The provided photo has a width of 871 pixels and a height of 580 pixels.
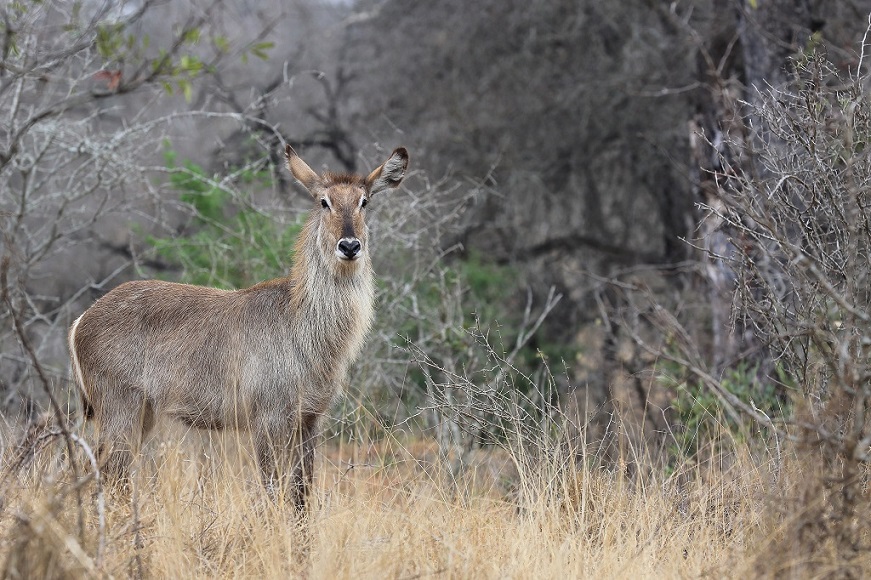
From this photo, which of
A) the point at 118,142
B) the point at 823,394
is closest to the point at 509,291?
the point at 118,142

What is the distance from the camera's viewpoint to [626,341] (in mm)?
11117

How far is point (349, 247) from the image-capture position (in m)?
5.86

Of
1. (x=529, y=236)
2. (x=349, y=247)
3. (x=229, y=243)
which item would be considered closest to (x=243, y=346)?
(x=349, y=247)

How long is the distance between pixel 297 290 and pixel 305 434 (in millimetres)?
832

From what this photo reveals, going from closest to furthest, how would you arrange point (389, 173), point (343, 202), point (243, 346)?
point (243, 346), point (343, 202), point (389, 173)

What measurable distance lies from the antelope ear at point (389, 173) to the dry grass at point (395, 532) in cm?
194

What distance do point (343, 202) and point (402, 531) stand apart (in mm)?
2271

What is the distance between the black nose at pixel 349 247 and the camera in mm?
5855

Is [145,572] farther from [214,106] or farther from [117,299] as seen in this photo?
[214,106]

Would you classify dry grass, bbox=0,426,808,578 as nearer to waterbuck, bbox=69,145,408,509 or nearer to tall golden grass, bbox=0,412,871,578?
tall golden grass, bbox=0,412,871,578

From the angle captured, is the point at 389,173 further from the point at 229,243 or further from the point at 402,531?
the point at 229,243

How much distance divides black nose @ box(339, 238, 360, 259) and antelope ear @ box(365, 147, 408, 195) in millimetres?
585

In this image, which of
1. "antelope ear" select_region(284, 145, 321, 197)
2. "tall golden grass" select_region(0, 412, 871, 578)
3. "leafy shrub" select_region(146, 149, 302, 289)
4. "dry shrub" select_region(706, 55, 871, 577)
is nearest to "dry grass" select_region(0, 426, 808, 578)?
"tall golden grass" select_region(0, 412, 871, 578)

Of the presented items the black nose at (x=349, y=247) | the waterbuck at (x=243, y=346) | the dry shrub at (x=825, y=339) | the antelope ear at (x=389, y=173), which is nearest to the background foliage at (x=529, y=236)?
the dry shrub at (x=825, y=339)
